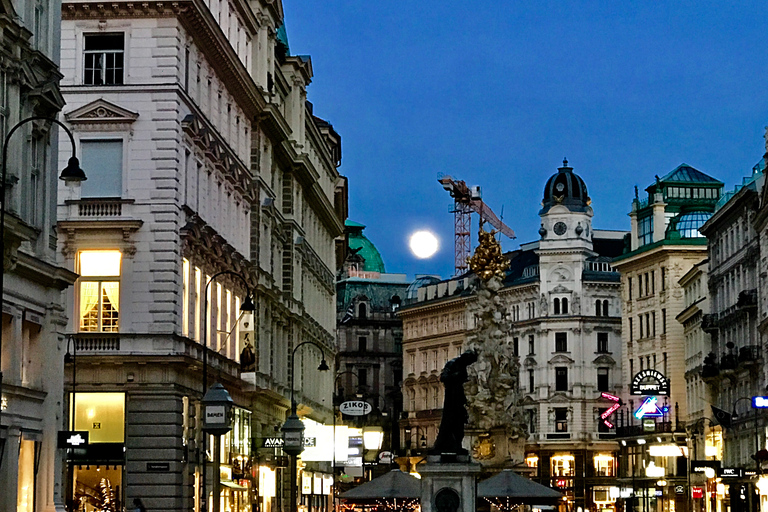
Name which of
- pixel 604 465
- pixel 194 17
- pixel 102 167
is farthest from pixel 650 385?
pixel 102 167

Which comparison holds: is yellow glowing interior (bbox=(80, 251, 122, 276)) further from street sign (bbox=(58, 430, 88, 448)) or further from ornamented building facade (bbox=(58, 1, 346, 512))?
street sign (bbox=(58, 430, 88, 448))

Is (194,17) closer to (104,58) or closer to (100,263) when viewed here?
(104,58)

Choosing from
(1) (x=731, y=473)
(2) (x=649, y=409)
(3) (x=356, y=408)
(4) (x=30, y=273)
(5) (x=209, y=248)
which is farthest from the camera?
(2) (x=649, y=409)

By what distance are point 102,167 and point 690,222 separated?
89.4 meters

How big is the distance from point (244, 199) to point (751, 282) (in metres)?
38.0

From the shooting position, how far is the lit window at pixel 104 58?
58219mm

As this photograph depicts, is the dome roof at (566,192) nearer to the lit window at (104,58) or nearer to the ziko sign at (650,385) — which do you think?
the ziko sign at (650,385)

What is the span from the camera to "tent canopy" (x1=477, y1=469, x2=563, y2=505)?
50281mm

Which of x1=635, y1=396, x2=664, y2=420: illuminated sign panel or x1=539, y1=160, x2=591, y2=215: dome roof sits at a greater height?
x1=539, y1=160, x2=591, y2=215: dome roof

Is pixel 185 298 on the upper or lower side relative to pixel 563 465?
upper

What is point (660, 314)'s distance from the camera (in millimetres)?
142000

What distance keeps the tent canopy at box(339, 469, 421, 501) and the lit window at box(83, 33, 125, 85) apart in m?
16.6

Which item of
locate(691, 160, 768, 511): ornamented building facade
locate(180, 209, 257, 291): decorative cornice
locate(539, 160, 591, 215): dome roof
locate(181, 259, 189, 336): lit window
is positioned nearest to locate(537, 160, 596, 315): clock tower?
locate(539, 160, 591, 215): dome roof

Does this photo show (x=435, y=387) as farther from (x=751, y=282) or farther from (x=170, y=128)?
(x=170, y=128)
